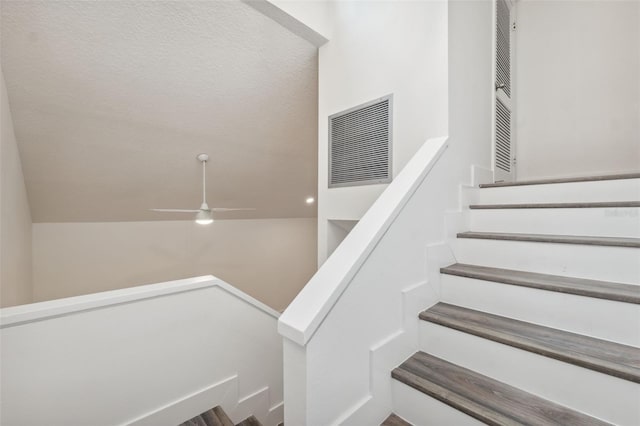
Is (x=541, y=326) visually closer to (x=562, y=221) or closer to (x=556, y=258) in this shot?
(x=556, y=258)

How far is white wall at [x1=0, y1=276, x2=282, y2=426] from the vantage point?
4.68ft

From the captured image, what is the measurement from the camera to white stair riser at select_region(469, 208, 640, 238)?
55.6 inches

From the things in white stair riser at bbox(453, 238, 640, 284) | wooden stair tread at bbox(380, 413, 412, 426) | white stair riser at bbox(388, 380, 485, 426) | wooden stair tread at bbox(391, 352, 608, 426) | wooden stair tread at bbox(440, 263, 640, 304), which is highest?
white stair riser at bbox(453, 238, 640, 284)

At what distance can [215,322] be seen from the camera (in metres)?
2.05

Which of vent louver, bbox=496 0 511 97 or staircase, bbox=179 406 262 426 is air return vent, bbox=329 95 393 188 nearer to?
vent louver, bbox=496 0 511 97

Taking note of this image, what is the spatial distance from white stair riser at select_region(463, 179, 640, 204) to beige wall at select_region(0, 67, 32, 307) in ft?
11.2

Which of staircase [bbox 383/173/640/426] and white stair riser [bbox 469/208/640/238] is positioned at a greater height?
white stair riser [bbox 469/208/640/238]

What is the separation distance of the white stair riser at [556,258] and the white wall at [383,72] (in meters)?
0.80

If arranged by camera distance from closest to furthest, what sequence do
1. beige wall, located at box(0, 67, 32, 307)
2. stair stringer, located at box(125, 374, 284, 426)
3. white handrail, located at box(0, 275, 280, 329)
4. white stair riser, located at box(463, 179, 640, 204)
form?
white handrail, located at box(0, 275, 280, 329), white stair riser, located at box(463, 179, 640, 204), stair stringer, located at box(125, 374, 284, 426), beige wall, located at box(0, 67, 32, 307)

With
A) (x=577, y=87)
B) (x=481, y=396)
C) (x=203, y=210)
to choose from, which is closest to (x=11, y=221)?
(x=203, y=210)

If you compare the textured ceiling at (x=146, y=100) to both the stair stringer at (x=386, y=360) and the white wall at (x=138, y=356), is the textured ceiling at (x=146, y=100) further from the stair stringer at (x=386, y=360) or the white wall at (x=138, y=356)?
the stair stringer at (x=386, y=360)

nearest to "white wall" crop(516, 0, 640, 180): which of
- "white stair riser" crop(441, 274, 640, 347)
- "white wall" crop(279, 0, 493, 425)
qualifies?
"white wall" crop(279, 0, 493, 425)

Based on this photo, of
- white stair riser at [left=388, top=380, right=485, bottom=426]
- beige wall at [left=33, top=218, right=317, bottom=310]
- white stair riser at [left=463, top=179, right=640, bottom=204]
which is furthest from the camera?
beige wall at [left=33, top=218, right=317, bottom=310]

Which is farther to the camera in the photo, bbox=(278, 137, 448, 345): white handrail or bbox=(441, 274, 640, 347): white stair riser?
bbox=(441, 274, 640, 347): white stair riser
